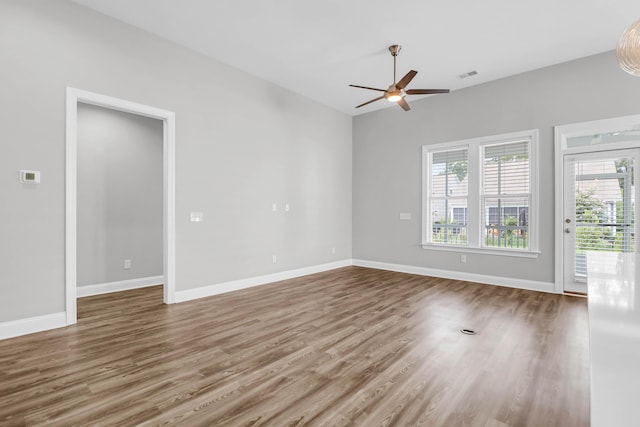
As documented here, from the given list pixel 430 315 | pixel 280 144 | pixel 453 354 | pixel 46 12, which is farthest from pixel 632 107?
pixel 46 12

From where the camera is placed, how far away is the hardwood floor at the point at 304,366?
1.84 m

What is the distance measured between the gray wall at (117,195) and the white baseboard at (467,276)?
4.10m

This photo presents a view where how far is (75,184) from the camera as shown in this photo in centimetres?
326

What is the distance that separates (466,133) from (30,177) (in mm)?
5847

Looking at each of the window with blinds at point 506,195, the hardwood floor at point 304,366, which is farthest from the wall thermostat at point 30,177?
the window with blinds at point 506,195

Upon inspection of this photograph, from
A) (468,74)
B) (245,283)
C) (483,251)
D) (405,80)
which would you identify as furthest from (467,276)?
(245,283)

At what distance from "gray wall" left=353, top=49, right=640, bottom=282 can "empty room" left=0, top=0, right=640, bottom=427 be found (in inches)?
1.3

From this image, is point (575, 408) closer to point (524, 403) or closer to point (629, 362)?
point (524, 403)

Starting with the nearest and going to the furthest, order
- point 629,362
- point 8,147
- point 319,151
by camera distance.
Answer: point 629,362, point 8,147, point 319,151

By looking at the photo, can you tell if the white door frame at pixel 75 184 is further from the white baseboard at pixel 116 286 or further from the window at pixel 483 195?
the window at pixel 483 195

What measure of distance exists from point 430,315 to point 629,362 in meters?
3.09

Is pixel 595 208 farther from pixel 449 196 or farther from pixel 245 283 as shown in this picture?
pixel 245 283

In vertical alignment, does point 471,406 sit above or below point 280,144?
below

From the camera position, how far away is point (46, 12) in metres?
3.10
